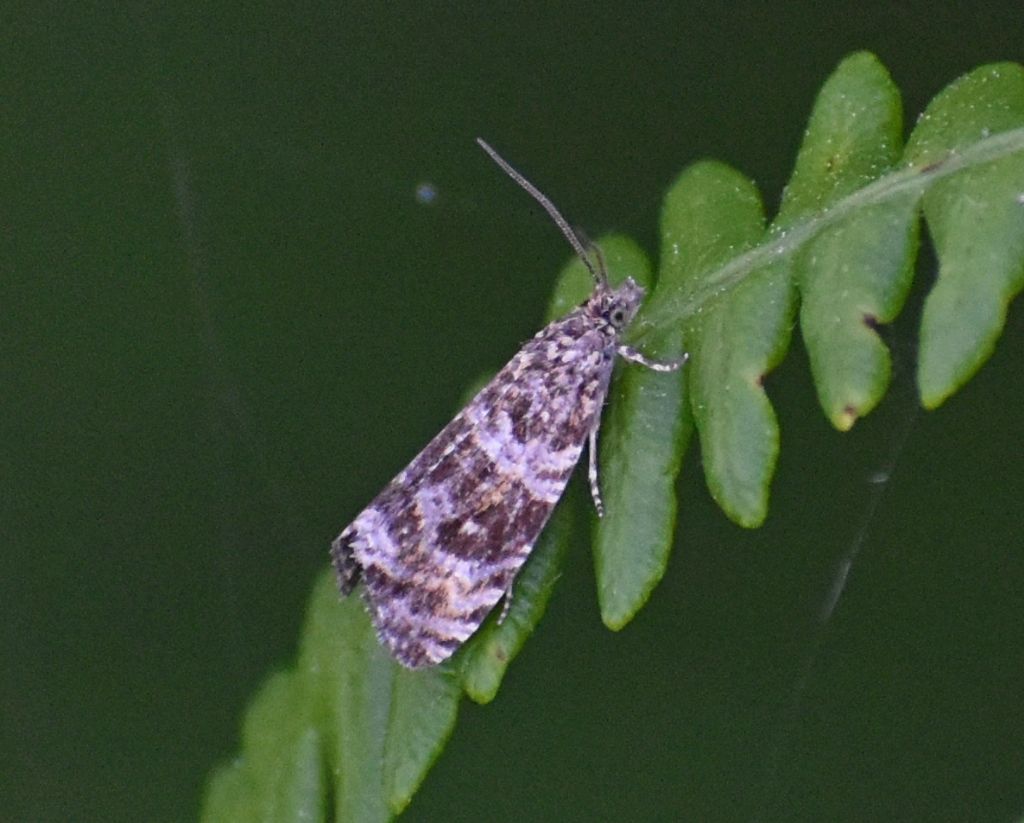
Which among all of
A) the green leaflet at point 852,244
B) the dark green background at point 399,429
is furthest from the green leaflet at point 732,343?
the dark green background at point 399,429

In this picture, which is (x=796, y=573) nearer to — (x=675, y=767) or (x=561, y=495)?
(x=675, y=767)

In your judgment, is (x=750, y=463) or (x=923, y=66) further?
(x=923, y=66)

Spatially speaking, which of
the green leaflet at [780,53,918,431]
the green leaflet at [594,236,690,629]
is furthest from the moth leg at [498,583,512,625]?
the green leaflet at [780,53,918,431]

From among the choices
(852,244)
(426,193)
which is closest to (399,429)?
(426,193)

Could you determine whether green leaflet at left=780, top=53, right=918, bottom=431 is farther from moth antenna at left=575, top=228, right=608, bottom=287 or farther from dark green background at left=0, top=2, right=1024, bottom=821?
dark green background at left=0, top=2, right=1024, bottom=821

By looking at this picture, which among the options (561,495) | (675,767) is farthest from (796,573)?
(561,495)

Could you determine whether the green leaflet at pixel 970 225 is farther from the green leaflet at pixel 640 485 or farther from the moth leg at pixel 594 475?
the moth leg at pixel 594 475

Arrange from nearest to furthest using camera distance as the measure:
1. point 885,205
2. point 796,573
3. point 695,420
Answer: point 885,205
point 695,420
point 796,573
